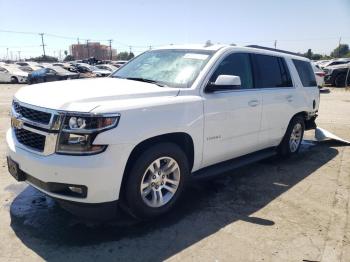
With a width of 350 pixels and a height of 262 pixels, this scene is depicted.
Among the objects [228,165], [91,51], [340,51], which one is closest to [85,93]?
[228,165]

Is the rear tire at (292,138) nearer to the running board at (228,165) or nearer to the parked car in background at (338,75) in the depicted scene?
the running board at (228,165)

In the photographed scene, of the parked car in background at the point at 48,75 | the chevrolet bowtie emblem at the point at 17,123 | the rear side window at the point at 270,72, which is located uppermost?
the rear side window at the point at 270,72

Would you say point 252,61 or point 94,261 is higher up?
point 252,61

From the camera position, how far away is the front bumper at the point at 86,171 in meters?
3.21

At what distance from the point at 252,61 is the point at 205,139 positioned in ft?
5.30

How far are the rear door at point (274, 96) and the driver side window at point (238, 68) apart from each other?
0.18m

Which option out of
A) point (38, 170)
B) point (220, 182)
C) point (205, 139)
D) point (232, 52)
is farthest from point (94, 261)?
point (232, 52)

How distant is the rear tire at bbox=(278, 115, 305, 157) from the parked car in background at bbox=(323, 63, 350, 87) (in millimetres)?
19211

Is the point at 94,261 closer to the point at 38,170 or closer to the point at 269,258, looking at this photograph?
the point at 38,170

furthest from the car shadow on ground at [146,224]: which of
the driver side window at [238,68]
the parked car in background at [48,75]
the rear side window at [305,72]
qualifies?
the parked car in background at [48,75]

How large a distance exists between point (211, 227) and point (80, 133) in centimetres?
171

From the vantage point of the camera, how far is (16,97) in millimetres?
3969

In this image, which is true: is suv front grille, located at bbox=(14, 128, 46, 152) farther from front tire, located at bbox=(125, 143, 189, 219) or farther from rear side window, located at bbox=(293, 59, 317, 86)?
rear side window, located at bbox=(293, 59, 317, 86)

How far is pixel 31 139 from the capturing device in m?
3.54
